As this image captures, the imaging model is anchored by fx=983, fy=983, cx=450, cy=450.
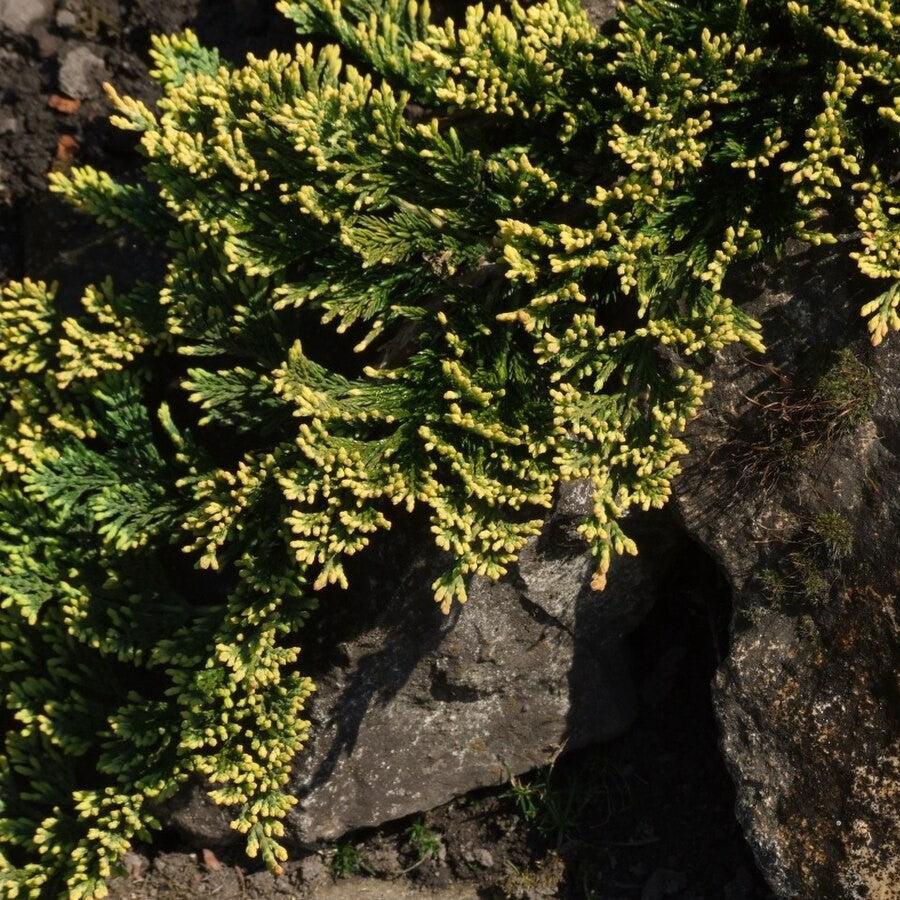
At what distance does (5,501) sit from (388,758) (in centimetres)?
231

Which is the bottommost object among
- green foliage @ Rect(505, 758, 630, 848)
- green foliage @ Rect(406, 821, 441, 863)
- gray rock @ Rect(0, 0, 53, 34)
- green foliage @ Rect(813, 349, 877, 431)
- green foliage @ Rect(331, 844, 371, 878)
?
green foliage @ Rect(331, 844, 371, 878)

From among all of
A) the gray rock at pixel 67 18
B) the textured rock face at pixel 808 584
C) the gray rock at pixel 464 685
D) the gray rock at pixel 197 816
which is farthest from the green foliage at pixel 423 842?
the gray rock at pixel 67 18

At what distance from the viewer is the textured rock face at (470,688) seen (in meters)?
4.68

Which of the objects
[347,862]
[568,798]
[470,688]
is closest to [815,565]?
[470,688]

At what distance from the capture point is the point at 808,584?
420 cm

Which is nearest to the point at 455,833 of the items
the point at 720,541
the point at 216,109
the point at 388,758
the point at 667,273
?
the point at 388,758

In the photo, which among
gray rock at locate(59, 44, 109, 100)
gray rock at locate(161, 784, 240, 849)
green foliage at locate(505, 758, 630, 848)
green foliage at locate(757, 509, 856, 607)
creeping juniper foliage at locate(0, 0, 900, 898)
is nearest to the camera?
creeping juniper foliage at locate(0, 0, 900, 898)

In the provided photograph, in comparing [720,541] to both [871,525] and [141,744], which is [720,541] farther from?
[141,744]

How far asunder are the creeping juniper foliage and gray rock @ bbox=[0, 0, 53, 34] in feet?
4.59

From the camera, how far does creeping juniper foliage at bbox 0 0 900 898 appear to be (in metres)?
3.97

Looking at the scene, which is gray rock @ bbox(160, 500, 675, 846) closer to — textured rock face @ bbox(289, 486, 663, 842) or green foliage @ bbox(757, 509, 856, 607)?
textured rock face @ bbox(289, 486, 663, 842)

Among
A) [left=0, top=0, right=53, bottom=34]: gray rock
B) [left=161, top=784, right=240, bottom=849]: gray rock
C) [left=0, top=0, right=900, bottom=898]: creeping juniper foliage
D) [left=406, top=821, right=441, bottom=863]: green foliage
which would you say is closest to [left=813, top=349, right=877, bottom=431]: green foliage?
[left=0, top=0, right=900, bottom=898]: creeping juniper foliage

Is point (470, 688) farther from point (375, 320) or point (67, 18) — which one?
point (67, 18)

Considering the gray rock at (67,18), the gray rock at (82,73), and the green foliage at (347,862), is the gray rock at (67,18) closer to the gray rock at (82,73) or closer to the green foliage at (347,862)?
Answer: the gray rock at (82,73)
